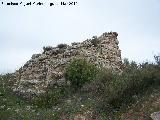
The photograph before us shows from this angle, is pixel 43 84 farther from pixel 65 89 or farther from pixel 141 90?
pixel 141 90

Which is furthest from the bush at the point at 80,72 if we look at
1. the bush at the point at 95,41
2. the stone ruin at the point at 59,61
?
the bush at the point at 95,41

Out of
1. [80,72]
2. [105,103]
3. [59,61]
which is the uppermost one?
Answer: [59,61]

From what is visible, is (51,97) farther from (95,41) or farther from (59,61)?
(95,41)

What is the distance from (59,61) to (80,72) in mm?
3971

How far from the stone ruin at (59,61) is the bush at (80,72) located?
100cm

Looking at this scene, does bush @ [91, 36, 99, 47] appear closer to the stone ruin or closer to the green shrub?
the stone ruin

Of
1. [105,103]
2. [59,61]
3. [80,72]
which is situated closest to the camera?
[105,103]

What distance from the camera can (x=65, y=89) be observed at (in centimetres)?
2720

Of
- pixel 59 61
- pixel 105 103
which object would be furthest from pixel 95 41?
pixel 105 103

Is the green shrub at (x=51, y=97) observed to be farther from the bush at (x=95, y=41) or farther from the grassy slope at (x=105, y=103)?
the bush at (x=95, y=41)

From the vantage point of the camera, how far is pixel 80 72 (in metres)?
27.5

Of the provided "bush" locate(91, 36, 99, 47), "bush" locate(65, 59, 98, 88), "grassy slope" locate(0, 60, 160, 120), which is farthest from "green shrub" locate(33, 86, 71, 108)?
"bush" locate(91, 36, 99, 47)

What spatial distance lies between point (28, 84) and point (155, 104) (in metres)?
12.3

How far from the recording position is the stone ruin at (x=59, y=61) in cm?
2912
